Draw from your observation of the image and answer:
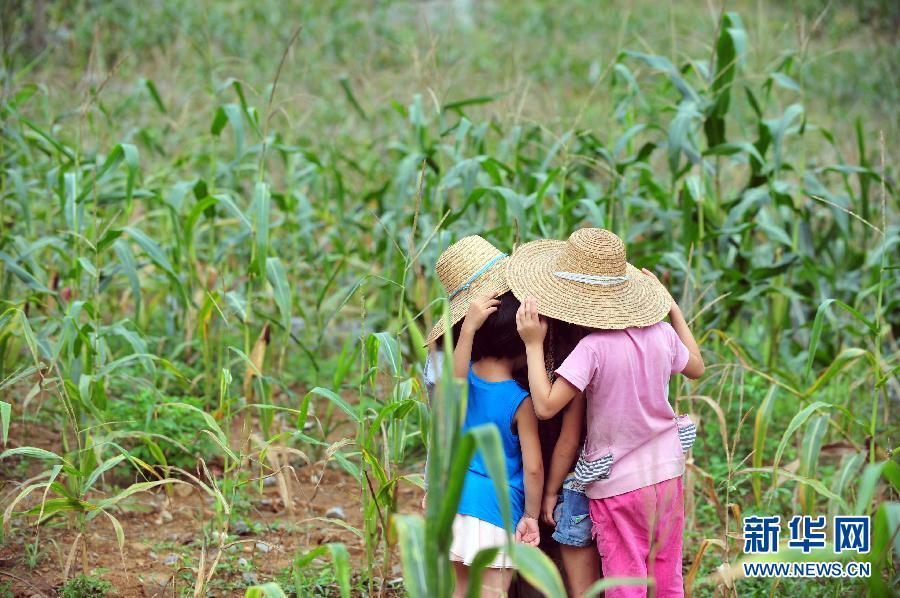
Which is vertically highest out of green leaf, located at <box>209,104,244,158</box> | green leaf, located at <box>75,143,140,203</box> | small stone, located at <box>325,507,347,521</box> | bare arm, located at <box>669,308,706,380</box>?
green leaf, located at <box>209,104,244,158</box>

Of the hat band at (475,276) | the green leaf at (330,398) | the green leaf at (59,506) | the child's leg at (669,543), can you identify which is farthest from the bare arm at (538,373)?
the green leaf at (59,506)

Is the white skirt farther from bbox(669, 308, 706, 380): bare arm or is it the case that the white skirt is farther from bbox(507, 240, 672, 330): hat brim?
bbox(669, 308, 706, 380): bare arm

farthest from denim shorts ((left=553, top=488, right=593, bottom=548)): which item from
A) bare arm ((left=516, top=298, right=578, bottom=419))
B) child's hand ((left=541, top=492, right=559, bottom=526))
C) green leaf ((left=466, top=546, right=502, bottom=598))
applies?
green leaf ((left=466, top=546, right=502, bottom=598))

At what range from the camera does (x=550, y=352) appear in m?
2.48

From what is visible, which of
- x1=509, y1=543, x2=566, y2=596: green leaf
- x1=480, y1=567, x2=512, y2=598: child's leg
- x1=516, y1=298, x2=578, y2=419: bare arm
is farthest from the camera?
x1=480, y1=567, x2=512, y2=598: child's leg

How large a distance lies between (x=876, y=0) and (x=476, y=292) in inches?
391

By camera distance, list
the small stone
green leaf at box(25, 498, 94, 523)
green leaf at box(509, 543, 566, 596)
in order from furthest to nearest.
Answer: the small stone
green leaf at box(25, 498, 94, 523)
green leaf at box(509, 543, 566, 596)

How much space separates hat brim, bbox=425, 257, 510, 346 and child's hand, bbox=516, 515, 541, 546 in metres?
0.50

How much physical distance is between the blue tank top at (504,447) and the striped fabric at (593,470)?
0.15 metres

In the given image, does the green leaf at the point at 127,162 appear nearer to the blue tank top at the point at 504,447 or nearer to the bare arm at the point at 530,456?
the blue tank top at the point at 504,447

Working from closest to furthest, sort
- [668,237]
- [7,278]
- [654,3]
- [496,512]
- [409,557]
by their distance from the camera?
1. [409,557]
2. [496,512]
3. [7,278]
4. [668,237]
5. [654,3]

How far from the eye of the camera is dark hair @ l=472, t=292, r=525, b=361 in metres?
2.42

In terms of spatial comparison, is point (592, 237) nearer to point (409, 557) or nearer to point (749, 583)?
point (409, 557)

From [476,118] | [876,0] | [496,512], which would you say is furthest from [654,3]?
[496,512]
